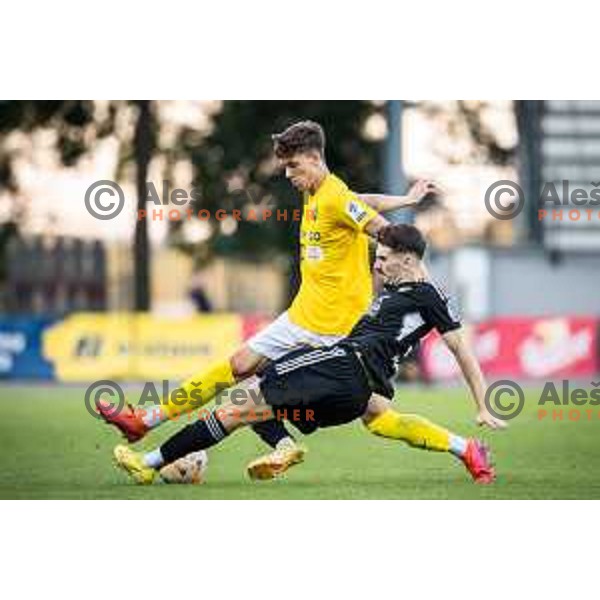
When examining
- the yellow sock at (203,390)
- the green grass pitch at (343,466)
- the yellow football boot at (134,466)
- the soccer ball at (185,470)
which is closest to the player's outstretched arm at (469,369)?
the green grass pitch at (343,466)

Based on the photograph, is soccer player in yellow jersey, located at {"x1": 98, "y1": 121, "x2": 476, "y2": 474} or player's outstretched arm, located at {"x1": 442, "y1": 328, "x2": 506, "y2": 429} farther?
soccer player in yellow jersey, located at {"x1": 98, "y1": 121, "x2": 476, "y2": 474}

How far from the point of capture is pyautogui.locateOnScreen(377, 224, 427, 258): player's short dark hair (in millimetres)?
7551

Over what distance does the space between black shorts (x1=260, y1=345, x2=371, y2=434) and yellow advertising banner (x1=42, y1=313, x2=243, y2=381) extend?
481 cm

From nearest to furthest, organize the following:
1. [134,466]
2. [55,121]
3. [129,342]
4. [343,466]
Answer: [134,466]
[343,466]
[55,121]
[129,342]

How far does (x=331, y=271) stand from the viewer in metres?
7.73

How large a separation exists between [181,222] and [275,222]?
0.57m

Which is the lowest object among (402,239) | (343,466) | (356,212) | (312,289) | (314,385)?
(343,466)

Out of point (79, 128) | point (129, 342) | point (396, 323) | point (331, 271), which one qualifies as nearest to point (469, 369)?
point (396, 323)

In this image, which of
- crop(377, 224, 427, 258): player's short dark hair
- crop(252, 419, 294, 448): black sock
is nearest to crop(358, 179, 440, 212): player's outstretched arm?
crop(377, 224, 427, 258): player's short dark hair

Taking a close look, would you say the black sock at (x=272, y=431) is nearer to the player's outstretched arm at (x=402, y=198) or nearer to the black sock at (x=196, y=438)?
the black sock at (x=196, y=438)

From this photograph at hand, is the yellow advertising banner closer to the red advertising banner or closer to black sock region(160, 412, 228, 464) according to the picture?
the red advertising banner

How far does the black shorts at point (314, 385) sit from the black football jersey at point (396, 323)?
3.0 inches

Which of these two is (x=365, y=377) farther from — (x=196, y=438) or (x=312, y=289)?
(x=196, y=438)

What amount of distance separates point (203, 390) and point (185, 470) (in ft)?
1.22
